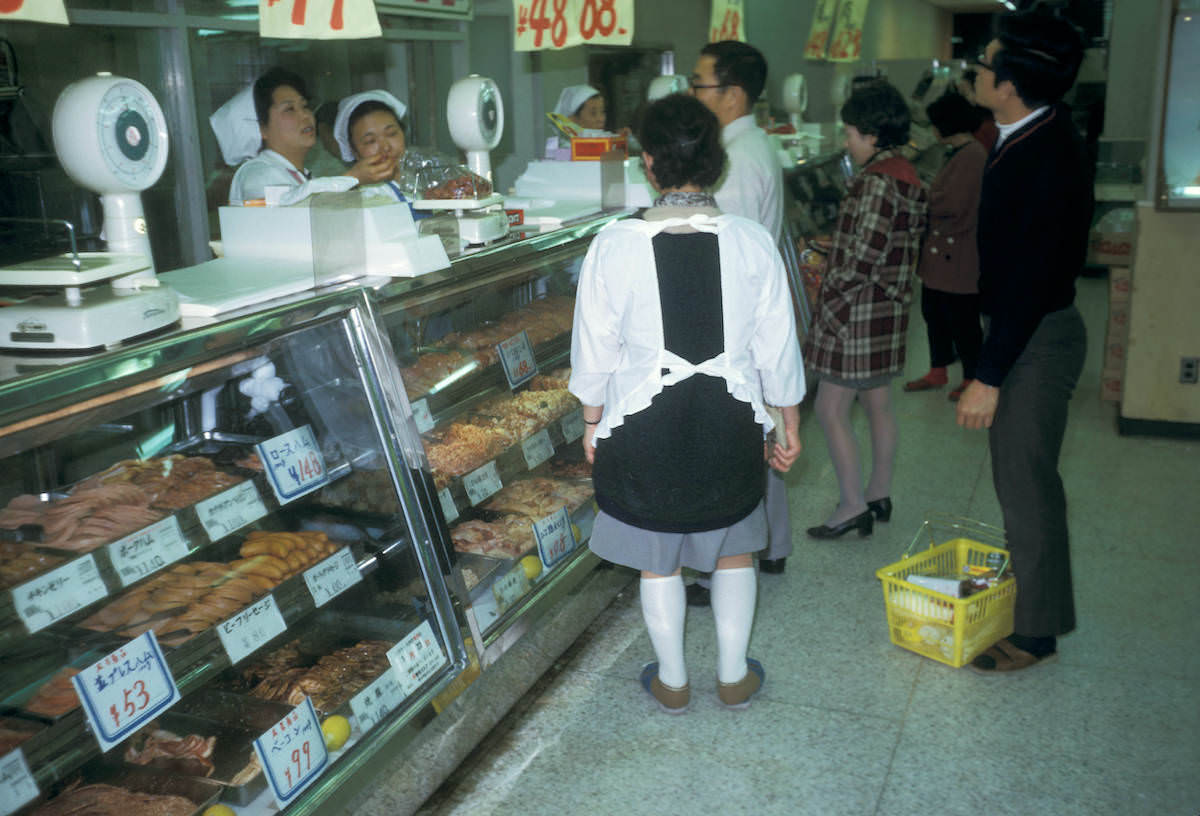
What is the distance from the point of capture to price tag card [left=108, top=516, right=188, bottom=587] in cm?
204

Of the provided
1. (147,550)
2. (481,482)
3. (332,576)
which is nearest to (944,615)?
(481,482)

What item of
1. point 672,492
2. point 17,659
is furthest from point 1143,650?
point 17,659

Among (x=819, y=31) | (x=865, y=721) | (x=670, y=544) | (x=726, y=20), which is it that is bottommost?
(x=865, y=721)

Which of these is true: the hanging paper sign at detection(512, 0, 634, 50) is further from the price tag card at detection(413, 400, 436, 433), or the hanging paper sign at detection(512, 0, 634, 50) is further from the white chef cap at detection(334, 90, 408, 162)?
the price tag card at detection(413, 400, 436, 433)

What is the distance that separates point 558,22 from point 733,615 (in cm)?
236

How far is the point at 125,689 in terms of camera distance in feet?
6.38

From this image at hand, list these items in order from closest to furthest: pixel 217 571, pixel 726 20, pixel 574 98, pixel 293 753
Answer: pixel 293 753 → pixel 217 571 → pixel 574 98 → pixel 726 20

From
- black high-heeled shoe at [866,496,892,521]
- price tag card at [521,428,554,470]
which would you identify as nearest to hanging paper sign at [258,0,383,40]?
price tag card at [521,428,554,470]

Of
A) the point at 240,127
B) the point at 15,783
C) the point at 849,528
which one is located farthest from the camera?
the point at 849,528

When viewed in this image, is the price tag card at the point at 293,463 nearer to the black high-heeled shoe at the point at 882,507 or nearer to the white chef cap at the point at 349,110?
the white chef cap at the point at 349,110

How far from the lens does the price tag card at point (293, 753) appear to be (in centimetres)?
217

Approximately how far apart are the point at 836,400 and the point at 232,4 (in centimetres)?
322

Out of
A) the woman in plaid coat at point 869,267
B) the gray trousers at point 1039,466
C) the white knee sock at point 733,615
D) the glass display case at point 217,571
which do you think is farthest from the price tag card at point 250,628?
the woman in plaid coat at point 869,267

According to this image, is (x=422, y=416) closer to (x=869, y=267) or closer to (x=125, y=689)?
(x=125, y=689)
